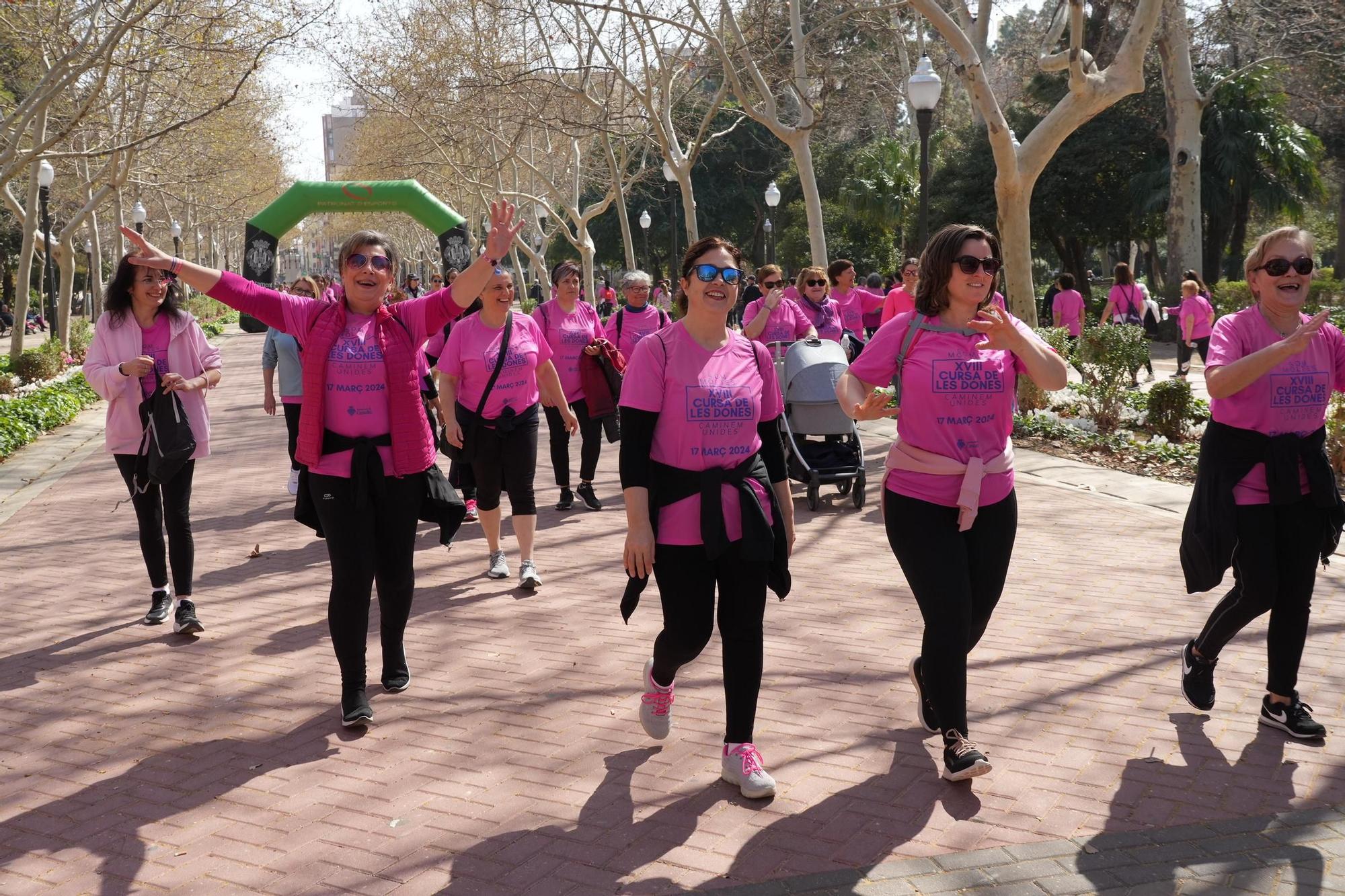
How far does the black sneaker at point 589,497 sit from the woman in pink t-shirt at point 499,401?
2456 mm

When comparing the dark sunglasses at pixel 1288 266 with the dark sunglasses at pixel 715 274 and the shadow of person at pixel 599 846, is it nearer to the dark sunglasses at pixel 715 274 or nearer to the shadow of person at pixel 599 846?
the dark sunglasses at pixel 715 274

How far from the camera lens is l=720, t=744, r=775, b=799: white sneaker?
413cm

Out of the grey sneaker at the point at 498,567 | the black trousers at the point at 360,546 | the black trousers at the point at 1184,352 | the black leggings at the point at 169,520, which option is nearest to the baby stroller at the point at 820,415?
the grey sneaker at the point at 498,567

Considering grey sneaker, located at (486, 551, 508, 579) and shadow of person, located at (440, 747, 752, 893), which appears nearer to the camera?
shadow of person, located at (440, 747, 752, 893)

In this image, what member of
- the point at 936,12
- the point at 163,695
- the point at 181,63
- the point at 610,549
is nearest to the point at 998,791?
the point at 163,695

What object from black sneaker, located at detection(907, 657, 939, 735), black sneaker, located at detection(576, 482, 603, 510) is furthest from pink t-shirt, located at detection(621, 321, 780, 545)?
black sneaker, located at detection(576, 482, 603, 510)

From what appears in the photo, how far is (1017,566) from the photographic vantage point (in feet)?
25.0

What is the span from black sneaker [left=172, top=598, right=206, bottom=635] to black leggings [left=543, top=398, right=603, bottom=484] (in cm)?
320

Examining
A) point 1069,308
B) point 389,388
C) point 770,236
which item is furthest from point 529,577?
point 770,236

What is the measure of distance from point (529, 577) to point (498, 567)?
39cm

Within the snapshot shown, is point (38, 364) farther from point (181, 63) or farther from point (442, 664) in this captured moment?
point (442, 664)

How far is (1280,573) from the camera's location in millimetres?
4562

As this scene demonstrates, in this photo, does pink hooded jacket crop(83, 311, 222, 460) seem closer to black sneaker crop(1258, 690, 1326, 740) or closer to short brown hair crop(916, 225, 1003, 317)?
short brown hair crop(916, 225, 1003, 317)

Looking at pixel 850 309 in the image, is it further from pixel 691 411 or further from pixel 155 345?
pixel 691 411
